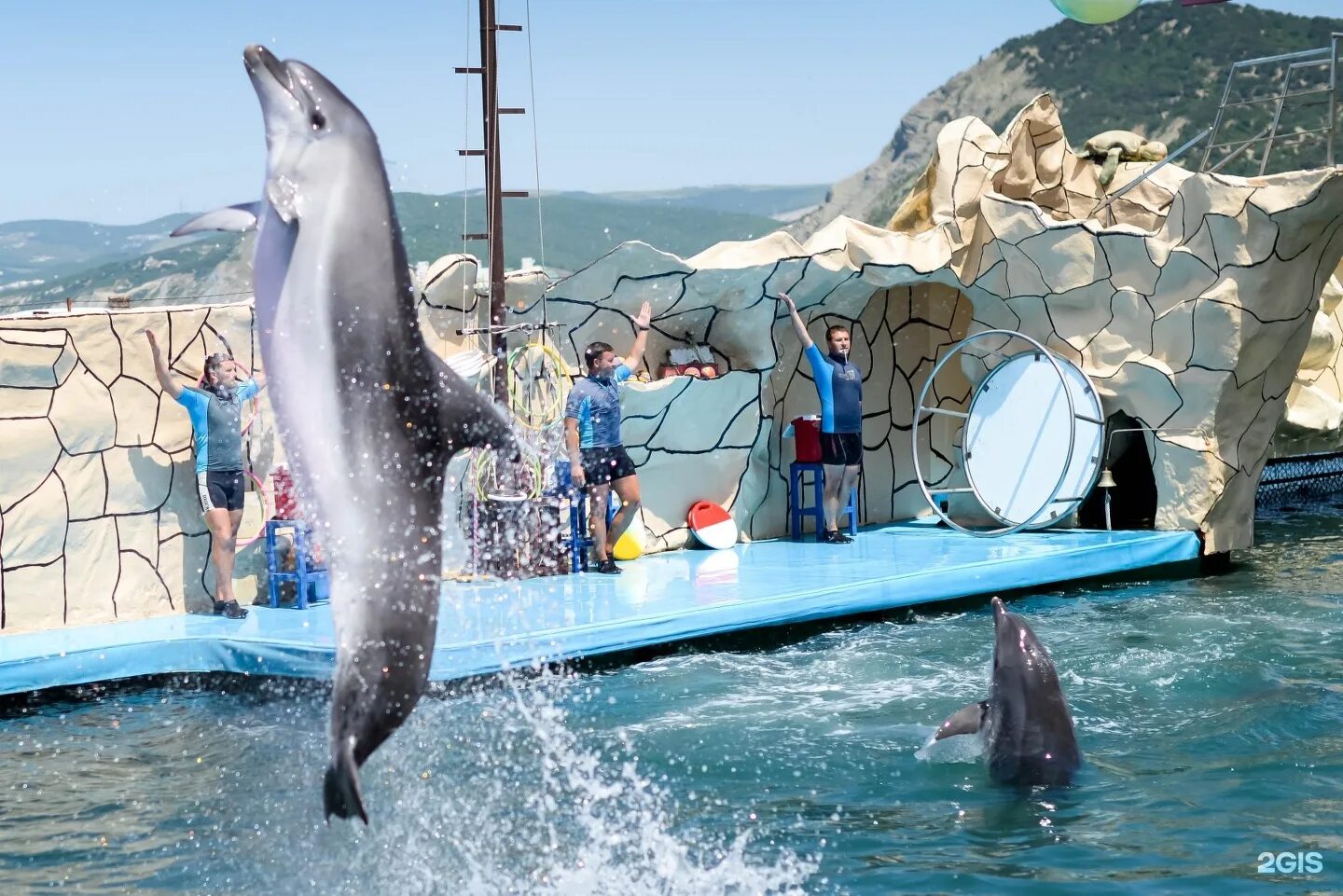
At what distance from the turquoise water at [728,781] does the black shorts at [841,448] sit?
1.98 m

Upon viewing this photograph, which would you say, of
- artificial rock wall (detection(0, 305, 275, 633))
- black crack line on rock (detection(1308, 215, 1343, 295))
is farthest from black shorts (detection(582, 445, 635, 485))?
black crack line on rock (detection(1308, 215, 1343, 295))

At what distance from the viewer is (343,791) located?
271cm

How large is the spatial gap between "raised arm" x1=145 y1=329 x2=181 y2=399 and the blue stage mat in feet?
3.88

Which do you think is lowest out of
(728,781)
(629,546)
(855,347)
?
(728,781)

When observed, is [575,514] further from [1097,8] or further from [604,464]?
[1097,8]

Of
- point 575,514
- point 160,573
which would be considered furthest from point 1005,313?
point 160,573

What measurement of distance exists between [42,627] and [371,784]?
9.16 feet

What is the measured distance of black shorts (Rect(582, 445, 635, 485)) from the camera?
8.33 meters

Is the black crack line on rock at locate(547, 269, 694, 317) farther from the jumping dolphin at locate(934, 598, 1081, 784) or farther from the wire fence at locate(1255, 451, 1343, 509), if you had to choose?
the wire fence at locate(1255, 451, 1343, 509)

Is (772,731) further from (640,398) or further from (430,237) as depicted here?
(430,237)

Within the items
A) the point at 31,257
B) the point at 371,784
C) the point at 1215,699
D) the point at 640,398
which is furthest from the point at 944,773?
the point at 31,257

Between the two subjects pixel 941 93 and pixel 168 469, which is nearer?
pixel 168 469

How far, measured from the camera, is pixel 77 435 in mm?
7492

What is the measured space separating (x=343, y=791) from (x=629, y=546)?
649 cm
